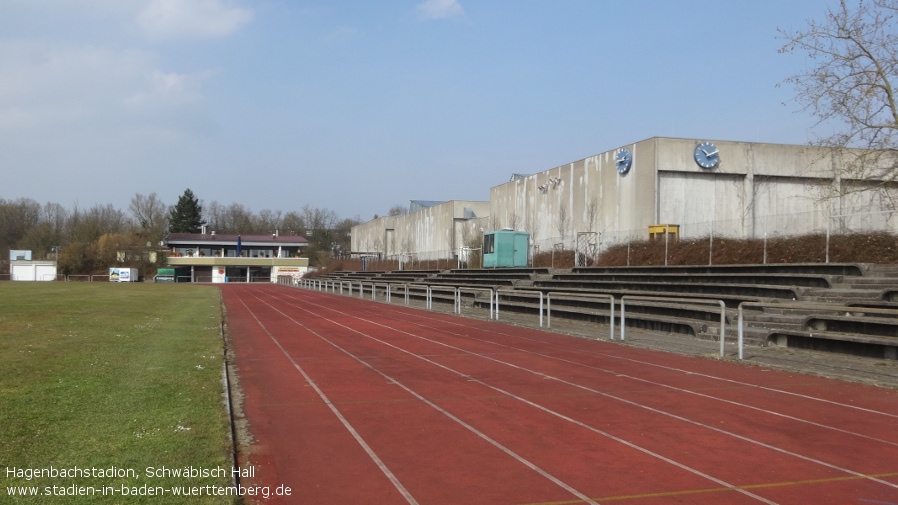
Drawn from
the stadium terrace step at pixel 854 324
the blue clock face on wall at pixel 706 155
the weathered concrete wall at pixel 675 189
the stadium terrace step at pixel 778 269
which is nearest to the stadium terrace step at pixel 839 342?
the stadium terrace step at pixel 854 324

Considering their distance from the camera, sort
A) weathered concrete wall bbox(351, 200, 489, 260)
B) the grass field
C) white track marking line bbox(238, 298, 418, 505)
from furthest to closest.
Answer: weathered concrete wall bbox(351, 200, 489, 260)
white track marking line bbox(238, 298, 418, 505)
the grass field

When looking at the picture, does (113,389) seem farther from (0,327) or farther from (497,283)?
(497,283)

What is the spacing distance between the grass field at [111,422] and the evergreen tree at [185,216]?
4523 inches

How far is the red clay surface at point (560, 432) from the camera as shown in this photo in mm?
4898

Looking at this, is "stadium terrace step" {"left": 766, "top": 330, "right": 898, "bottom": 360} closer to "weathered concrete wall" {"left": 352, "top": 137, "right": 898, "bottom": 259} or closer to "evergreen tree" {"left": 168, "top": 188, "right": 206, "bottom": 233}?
"weathered concrete wall" {"left": 352, "top": 137, "right": 898, "bottom": 259}

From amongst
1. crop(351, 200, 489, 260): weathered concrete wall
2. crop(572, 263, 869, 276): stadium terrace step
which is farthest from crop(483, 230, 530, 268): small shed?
crop(572, 263, 869, 276): stadium terrace step

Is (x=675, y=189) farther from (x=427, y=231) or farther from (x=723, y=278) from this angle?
(x=427, y=231)

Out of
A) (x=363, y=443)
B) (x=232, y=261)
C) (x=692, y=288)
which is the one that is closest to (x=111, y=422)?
(x=363, y=443)

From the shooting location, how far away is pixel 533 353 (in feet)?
42.2

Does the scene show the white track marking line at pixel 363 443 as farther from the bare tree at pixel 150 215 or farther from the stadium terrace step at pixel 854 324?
the bare tree at pixel 150 215

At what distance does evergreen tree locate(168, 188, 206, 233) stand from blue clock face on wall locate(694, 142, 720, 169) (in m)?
105

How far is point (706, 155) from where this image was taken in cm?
3369

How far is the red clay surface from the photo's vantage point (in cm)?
490

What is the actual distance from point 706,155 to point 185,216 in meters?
106
